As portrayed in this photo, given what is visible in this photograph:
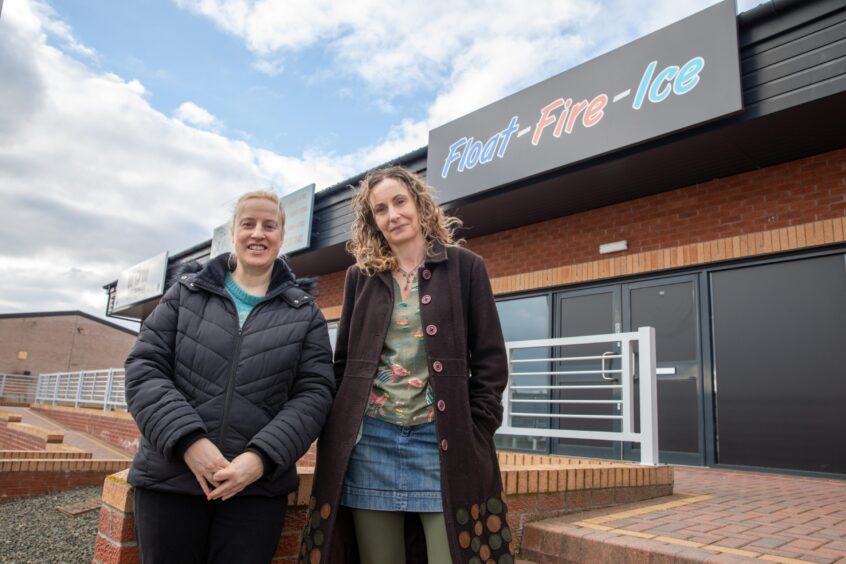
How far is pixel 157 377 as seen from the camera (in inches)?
67.8

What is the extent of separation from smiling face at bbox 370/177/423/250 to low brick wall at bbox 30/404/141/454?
27.1 ft

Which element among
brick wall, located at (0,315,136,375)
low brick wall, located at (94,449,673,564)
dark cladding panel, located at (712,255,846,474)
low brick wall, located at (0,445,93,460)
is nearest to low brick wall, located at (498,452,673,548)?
low brick wall, located at (94,449,673,564)

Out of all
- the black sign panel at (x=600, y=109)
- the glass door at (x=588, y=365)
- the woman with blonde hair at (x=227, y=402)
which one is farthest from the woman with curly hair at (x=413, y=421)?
the glass door at (x=588, y=365)

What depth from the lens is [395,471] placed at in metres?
1.78

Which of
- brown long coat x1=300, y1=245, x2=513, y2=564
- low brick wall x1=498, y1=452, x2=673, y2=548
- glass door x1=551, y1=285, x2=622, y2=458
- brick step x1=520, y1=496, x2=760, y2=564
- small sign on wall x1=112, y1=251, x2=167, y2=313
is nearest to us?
brown long coat x1=300, y1=245, x2=513, y2=564

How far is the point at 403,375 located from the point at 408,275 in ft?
1.15

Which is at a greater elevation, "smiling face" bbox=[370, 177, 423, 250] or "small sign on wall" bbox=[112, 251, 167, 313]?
"small sign on wall" bbox=[112, 251, 167, 313]

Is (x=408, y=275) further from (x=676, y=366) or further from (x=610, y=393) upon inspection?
(x=610, y=393)

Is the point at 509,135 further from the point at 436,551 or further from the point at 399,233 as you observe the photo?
the point at 436,551

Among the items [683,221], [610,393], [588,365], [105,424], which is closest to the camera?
[683,221]

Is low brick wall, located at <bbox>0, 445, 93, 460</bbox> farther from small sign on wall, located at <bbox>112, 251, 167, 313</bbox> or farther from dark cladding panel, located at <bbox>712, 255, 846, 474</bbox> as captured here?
small sign on wall, located at <bbox>112, 251, 167, 313</bbox>

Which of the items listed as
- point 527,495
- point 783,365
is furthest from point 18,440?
point 783,365

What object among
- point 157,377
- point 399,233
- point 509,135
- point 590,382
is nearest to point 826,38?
point 509,135

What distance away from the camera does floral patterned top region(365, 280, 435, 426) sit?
182 cm
